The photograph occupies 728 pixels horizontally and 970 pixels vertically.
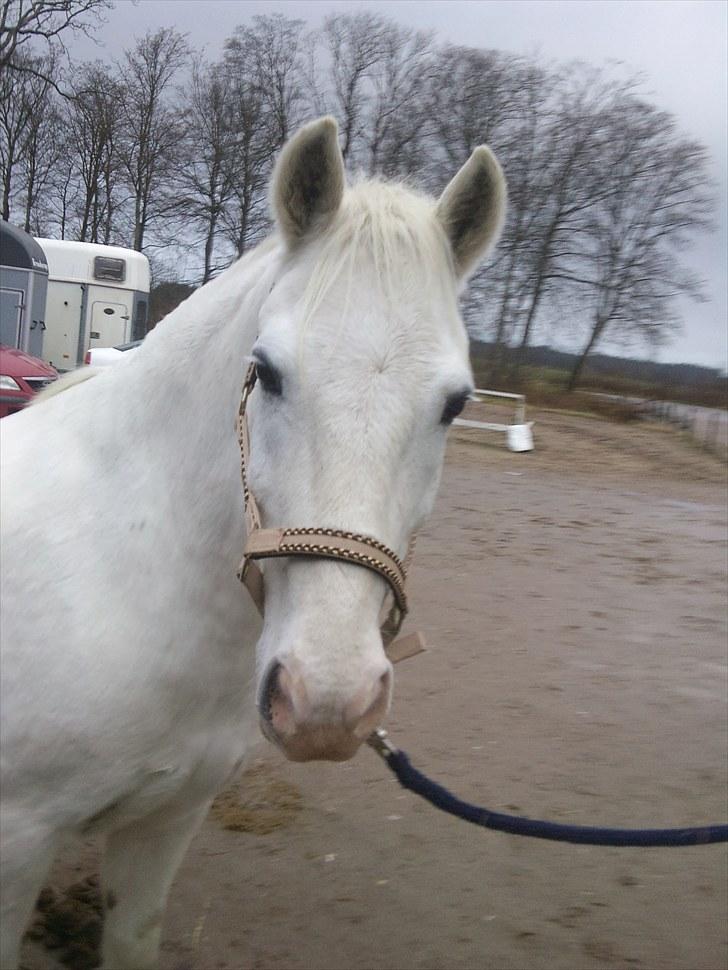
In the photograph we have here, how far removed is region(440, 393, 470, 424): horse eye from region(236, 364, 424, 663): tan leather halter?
0.27m

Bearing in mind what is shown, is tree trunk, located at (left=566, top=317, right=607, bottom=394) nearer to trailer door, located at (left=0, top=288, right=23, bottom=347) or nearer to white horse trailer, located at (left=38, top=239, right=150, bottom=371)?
white horse trailer, located at (left=38, top=239, right=150, bottom=371)

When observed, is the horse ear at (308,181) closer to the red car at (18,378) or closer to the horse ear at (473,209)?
the horse ear at (473,209)

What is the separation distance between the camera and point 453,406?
1758 mm

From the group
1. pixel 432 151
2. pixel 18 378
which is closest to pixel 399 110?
pixel 432 151

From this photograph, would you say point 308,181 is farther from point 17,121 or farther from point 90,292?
point 17,121

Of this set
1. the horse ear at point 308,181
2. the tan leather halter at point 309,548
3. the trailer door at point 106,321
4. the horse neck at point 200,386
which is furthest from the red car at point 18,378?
the tan leather halter at point 309,548

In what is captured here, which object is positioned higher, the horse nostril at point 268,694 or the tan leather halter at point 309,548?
the tan leather halter at point 309,548

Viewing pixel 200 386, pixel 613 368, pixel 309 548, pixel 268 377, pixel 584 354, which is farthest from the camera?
pixel 613 368

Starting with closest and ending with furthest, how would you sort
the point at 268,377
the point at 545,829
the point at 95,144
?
the point at 268,377, the point at 545,829, the point at 95,144

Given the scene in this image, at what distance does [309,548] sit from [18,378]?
9527 millimetres

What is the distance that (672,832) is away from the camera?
2.20 metres

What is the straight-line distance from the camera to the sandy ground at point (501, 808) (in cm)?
297

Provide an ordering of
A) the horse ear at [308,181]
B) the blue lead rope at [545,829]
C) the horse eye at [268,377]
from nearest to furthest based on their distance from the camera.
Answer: the horse eye at [268,377] → the horse ear at [308,181] → the blue lead rope at [545,829]

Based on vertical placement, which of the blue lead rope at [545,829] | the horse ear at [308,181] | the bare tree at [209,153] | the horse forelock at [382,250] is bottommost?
the blue lead rope at [545,829]
